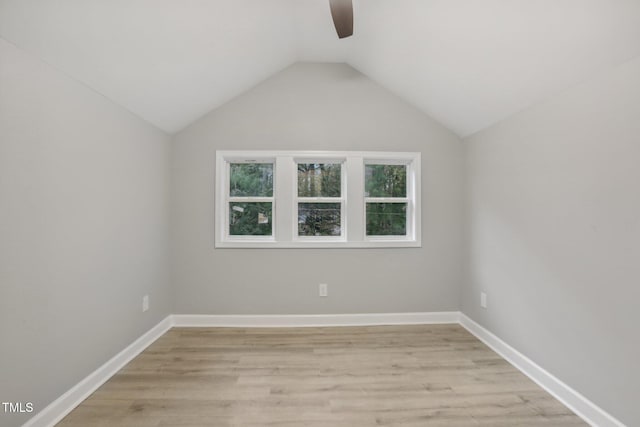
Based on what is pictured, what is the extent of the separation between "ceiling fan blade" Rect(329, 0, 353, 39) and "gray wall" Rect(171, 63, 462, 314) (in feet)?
4.55

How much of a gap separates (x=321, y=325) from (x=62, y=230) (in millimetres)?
2353

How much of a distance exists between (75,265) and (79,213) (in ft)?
1.10

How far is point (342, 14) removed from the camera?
1.54 metres

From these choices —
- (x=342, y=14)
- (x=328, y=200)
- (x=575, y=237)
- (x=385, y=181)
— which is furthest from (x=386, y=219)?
(x=342, y=14)

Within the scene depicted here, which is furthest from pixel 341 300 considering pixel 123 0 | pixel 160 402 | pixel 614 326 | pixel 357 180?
pixel 123 0

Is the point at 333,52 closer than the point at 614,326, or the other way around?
the point at 614,326

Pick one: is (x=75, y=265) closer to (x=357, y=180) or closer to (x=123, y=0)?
(x=123, y=0)

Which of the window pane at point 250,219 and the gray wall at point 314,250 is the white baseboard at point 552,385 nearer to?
the gray wall at point 314,250

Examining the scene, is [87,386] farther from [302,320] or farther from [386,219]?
[386,219]

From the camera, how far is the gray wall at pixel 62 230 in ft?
4.51

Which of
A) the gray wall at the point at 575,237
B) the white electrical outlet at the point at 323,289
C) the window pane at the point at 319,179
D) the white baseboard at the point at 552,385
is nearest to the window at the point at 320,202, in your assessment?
the window pane at the point at 319,179

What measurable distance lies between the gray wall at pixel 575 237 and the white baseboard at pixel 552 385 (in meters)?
0.05

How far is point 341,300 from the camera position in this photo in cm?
304

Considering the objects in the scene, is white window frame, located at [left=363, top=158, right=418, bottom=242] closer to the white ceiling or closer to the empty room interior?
the empty room interior
